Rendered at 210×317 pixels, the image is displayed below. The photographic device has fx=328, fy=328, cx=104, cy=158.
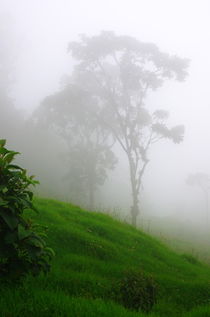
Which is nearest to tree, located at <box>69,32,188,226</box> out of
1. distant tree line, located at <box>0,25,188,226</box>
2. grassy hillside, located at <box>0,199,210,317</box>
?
distant tree line, located at <box>0,25,188,226</box>

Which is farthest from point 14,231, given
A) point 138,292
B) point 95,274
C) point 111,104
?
point 111,104

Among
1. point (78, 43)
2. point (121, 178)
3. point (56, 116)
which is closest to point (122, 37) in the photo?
point (78, 43)

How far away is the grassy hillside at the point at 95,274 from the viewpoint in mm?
4305

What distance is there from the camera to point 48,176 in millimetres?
45625

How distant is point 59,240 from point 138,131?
77.3ft

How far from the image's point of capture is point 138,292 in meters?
5.34

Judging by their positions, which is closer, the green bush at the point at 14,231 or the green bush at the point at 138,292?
the green bush at the point at 14,231

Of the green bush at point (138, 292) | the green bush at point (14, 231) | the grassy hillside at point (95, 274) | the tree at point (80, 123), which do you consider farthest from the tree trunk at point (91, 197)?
the green bush at point (14, 231)

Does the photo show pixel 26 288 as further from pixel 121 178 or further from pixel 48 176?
pixel 121 178

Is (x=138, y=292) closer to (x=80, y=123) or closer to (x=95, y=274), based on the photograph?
(x=95, y=274)

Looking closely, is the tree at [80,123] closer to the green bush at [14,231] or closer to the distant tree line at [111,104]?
the distant tree line at [111,104]

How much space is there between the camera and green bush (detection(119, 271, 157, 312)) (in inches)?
208

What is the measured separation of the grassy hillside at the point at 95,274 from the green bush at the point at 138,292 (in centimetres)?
17

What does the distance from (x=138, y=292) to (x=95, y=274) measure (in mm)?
1396
